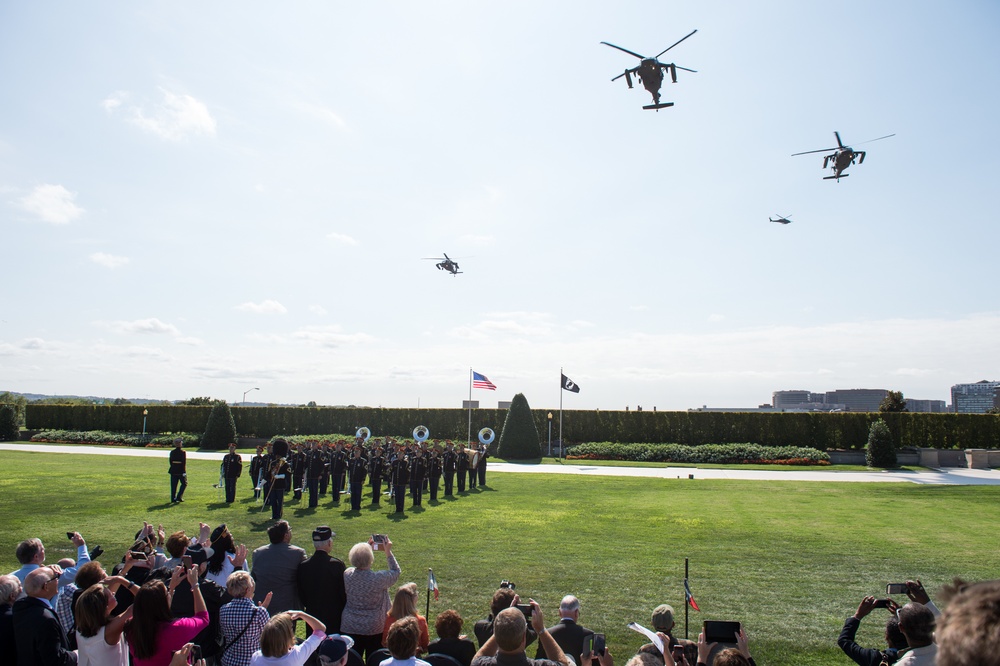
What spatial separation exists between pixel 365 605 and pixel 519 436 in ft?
99.0

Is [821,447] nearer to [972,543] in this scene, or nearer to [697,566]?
[972,543]

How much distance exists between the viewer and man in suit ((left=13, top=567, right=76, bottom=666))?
4289 mm

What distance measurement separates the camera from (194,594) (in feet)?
15.5

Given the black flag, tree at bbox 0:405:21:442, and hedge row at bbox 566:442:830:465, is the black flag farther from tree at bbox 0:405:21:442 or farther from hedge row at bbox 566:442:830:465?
tree at bbox 0:405:21:442

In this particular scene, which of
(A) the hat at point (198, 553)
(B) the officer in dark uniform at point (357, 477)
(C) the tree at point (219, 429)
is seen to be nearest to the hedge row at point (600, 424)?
(C) the tree at point (219, 429)

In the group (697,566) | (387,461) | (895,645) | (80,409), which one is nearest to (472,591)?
(697,566)

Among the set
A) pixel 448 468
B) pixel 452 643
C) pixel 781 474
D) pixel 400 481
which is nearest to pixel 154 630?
pixel 452 643

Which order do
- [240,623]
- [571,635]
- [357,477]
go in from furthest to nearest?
[357,477]
[571,635]
[240,623]

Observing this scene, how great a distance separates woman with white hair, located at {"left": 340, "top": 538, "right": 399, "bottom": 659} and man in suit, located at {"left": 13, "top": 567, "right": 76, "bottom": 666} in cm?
208

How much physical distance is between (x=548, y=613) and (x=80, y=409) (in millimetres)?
54744

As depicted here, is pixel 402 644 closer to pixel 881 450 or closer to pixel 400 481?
pixel 400 481

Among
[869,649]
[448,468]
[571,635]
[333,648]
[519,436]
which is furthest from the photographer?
[519,436]

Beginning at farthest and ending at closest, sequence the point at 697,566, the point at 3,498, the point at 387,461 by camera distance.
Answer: the point at 387,461, the point at 3,498, the point at 697,566

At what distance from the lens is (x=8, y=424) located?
43.8 metres
